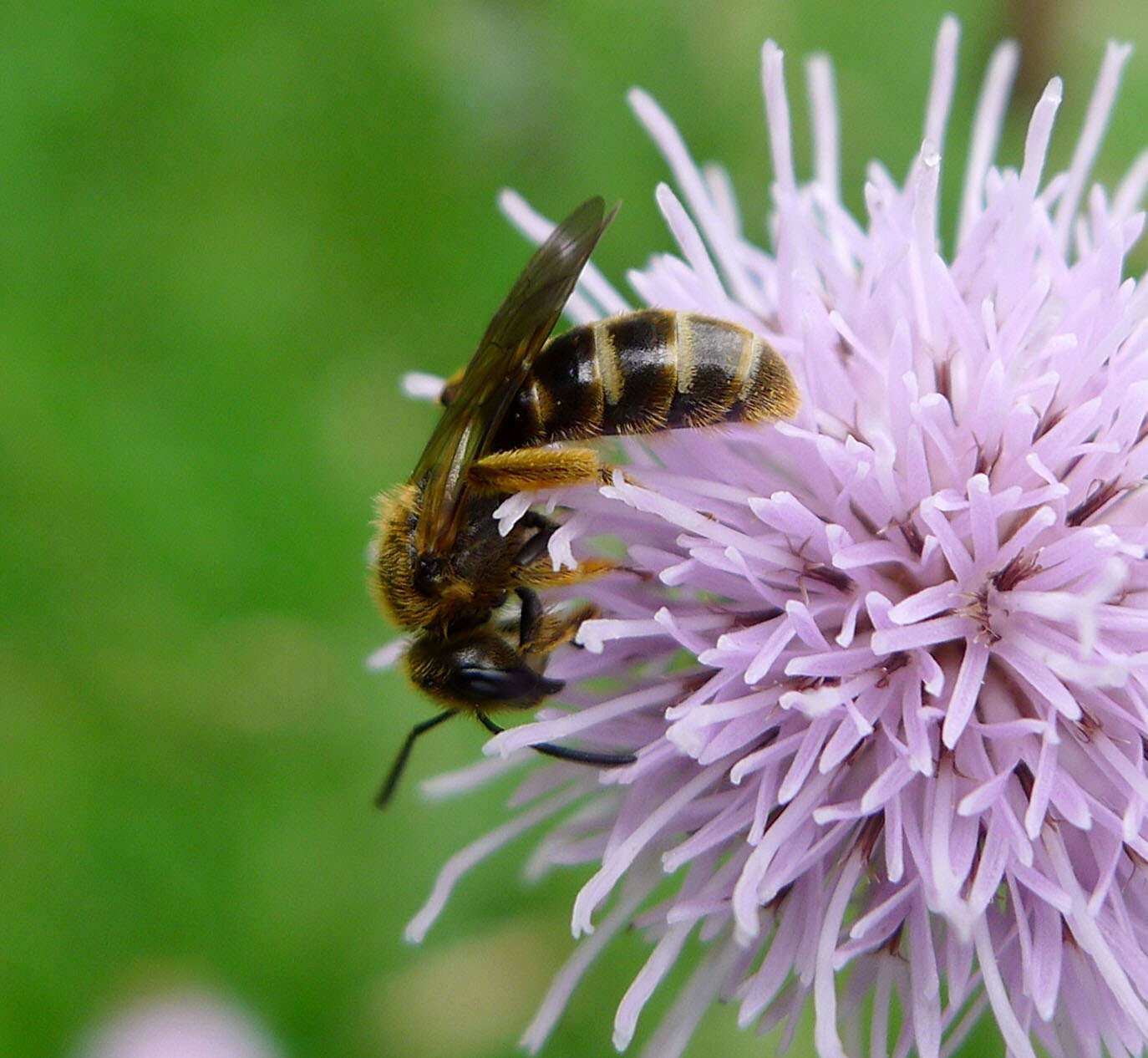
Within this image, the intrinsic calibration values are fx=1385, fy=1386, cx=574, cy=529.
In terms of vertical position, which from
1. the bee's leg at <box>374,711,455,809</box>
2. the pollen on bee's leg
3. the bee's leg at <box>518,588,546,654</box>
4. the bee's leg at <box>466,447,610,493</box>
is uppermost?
the bee's leg at <box>466,447,610,493</box>

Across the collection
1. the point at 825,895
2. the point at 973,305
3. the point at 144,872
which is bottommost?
the point at 144,872

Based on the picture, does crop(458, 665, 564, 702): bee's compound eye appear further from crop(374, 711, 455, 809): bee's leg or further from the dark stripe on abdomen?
the dark stripe on abdomen

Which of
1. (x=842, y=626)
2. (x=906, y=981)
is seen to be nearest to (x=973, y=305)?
(x=842, y=626)

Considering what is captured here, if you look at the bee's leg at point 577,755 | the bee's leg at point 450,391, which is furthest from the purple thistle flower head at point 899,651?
the bee's leg at point 450,391

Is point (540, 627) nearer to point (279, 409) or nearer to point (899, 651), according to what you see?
point (899, 651)

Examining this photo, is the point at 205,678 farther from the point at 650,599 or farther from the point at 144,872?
the point at 650,599

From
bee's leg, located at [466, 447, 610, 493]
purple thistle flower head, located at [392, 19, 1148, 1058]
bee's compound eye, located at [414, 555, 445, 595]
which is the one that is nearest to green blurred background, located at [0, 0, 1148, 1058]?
purple thistle flower head, located at [392, 19, 1148, 1058]

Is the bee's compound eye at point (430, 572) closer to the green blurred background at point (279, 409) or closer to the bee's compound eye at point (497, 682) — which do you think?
the bee's compound eye at point (497, 682)
